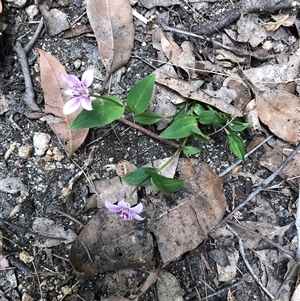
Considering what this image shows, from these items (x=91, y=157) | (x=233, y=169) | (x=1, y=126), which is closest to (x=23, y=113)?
(x=1, y=126)

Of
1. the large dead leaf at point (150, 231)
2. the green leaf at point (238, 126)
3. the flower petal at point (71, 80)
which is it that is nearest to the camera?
the flower petal at point (71, 80)

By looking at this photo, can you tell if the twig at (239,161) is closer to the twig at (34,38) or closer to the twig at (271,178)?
the twig at (271,178)

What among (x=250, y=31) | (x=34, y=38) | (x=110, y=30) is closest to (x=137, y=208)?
(x=110, y=30)

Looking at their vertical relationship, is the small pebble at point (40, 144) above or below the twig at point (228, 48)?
below

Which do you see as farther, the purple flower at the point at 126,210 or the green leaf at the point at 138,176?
the green leaf at the point at 138,176

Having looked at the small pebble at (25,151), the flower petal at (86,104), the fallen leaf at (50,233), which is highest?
the flower petal at (86,104)

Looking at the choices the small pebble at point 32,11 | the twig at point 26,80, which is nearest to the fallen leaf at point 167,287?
the twig at point 26,80

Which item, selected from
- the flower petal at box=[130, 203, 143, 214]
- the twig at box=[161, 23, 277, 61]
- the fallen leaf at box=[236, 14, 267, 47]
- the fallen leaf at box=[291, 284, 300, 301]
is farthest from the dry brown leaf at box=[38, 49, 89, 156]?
the fallen leaf at box=[291, 284, 300, 301]
